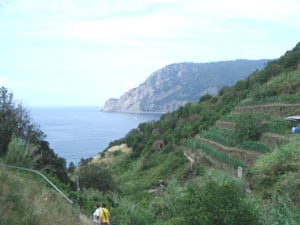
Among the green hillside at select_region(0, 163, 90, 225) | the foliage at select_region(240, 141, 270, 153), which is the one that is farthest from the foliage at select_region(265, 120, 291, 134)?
the green hillside at select_region(0, 163, 90, 225)

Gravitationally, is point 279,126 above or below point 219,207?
above

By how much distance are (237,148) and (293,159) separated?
10.0m

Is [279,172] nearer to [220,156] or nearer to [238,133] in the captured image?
[220,156]

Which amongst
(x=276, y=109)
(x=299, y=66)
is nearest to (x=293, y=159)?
(x=276, y=109)

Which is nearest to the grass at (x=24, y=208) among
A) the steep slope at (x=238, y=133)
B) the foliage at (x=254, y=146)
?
the steep slope at (x=238, y=133)

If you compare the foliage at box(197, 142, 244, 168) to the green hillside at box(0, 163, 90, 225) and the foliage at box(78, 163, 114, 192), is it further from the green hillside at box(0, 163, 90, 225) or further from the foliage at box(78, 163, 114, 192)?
the green hillside at box(0, 163, 90, 225)

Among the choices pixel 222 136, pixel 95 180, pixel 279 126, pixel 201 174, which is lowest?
pixel 95 180

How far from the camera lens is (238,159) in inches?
1004

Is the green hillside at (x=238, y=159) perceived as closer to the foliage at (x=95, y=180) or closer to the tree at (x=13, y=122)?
the foliage at (x=95, y=180)

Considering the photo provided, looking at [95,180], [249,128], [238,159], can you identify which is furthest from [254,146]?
[95,180]

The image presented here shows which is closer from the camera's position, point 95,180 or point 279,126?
point 279,126

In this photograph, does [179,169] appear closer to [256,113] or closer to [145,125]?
[256,113]

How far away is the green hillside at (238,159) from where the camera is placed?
469 inches

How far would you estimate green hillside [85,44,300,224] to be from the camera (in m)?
11.9
